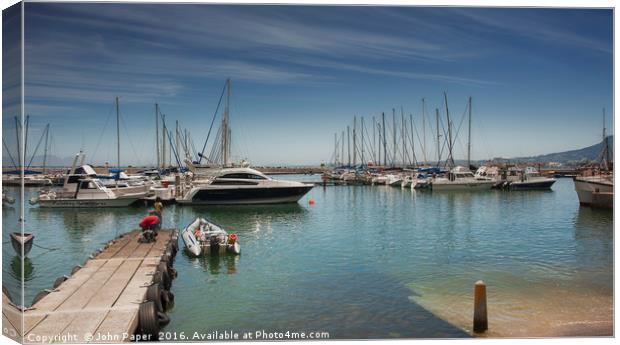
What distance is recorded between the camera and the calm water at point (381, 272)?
990cm

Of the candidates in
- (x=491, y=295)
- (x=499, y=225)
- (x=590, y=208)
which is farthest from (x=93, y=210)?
(x=590, y=208)

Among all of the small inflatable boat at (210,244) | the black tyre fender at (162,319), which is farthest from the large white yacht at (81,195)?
the black tyre fender at (162,319)

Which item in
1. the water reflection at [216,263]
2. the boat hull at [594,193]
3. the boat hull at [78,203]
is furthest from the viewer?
the boat hull at [78,203]

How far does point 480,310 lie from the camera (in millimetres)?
9008

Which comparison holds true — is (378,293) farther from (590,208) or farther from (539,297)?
(590,208)

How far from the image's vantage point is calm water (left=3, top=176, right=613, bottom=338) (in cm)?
990

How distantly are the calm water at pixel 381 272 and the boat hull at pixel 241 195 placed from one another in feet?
20.6

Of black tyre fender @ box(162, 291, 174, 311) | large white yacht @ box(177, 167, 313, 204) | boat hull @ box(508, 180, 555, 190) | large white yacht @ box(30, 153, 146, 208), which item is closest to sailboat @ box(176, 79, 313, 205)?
large white yacht @ box(177, 167, 313, 204)

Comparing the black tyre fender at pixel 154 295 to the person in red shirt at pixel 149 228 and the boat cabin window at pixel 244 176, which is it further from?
the boat cabin window at pixel 244 176

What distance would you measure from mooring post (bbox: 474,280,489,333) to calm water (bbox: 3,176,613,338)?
9.2 inches

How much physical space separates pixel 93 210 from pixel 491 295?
1151 inches

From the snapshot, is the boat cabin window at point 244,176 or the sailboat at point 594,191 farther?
the boat cabin window at point 244,176

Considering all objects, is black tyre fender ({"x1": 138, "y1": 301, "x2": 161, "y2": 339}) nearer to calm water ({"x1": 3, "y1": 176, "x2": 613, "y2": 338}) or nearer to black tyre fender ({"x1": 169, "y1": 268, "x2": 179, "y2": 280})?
calm water ({"x1": 3, "y1": 176, "x2": 613, "y2": 338})

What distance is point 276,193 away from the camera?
118 ft
